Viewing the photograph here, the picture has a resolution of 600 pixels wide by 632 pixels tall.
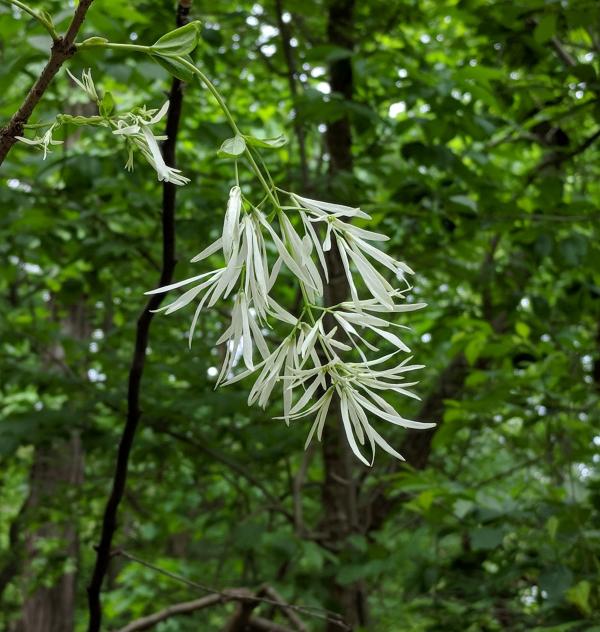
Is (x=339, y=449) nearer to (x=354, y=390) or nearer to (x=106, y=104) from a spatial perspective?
(x=354, y=390)

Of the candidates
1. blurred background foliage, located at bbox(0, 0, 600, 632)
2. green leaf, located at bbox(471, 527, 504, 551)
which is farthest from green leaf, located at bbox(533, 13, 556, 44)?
green leaf, located at bbox(471, 527, 504, 551)

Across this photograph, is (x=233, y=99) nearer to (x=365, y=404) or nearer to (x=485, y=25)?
(x=485, y=25)

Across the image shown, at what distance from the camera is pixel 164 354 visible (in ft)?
9.99

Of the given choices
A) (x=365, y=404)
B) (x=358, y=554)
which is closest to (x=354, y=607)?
(x=358, y=554)

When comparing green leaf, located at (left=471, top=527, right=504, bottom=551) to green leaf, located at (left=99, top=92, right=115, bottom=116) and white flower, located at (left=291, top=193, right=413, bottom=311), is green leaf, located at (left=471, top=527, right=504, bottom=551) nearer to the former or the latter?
white flower, located at (left=291, top=193, right=413, bottom=311)

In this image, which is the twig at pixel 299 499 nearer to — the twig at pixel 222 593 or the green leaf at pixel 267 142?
the twig at pixel 222 593

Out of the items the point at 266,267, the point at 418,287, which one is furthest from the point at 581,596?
the point at 418,287

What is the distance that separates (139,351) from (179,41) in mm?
493

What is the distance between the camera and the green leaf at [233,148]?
24.5 inches

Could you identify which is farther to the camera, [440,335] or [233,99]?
[233,99]

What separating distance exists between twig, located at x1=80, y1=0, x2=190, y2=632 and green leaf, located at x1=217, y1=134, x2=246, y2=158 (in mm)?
241

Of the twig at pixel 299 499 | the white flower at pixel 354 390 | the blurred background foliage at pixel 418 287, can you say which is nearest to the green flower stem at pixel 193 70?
the white flower at pixel 354 390

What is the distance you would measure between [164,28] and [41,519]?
2.08m

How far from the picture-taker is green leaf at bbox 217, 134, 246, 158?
2.04 feet
